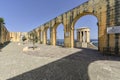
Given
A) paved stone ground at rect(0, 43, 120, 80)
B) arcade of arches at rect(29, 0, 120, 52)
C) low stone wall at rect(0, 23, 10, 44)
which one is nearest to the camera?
paved stone ground at rect(0, 43, 120, 80)

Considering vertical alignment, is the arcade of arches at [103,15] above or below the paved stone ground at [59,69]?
above

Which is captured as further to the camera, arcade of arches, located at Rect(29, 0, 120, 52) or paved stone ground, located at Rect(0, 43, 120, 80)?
arcade of arches, located at Rect(29, 0, 120, 52)

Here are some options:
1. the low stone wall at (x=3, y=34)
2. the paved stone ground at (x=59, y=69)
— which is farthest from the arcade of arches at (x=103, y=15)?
the low stone wall at (x=3, y=34)

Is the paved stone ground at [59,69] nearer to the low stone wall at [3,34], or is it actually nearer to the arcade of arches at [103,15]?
the arcade of arches at [103,15]

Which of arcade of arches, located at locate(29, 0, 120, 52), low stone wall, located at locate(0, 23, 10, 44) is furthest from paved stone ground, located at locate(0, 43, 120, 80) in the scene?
low stone wall, located at locate(0, 23, 10, 44)

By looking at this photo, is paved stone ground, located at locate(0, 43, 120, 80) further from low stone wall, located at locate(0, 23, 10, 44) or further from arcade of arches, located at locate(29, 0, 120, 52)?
low stone wall, located at locate(0, 23, 10, 44)

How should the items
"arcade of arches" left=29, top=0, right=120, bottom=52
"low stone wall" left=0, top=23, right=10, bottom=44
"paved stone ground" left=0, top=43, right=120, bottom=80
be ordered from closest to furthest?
1. "paved stone ground" left=0, top=43, right=120, bottom=80
2. "arcade of arches" left=29, top=0, right=120, bottom=52
3. "low stone wall" left=0, top=23, right=10, bottom=44

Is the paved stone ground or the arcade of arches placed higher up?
the arcade of arches

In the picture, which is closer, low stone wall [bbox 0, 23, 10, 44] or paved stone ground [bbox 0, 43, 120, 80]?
paved stone ground [bbox 0, 43, 120, 80]

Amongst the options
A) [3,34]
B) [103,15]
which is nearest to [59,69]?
[103,15]

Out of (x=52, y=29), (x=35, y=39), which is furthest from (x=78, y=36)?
(x=35, y=39)

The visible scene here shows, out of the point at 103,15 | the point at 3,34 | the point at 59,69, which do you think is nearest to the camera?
the point at 59,69

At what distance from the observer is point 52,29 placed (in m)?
22.5

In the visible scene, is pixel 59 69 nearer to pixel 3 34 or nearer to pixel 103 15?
pixel 103 15
